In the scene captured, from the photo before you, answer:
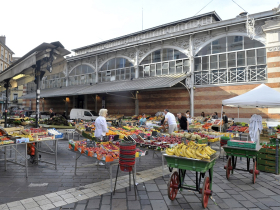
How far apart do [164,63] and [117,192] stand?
51.9 feet

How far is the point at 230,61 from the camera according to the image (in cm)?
1570

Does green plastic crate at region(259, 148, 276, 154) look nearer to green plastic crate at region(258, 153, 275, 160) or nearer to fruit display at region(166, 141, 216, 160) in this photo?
green plastic crate at region(258, 153, 275, 160)

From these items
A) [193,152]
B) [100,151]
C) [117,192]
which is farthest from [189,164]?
[100,151]

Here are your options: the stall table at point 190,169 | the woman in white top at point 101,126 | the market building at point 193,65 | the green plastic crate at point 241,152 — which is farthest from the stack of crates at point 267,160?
the market building at point 193,65

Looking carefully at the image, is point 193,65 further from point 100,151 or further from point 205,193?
point 205,193

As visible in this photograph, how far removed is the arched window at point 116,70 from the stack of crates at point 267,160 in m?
16.0

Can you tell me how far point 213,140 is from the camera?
7.65 metres

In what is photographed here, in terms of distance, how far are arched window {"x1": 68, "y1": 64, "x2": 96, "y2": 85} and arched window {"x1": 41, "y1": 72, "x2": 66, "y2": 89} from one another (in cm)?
176

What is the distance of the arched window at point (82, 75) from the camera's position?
80.9 ft

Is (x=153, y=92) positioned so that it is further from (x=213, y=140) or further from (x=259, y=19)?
(x=213, y=140)

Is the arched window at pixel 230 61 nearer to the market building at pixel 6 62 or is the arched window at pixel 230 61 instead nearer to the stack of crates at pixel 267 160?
the stack of crates at pixel 267 160

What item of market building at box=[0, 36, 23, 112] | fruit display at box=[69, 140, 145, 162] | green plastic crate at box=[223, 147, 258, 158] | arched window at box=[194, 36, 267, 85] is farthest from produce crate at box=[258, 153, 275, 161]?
market building at box=[0, 36, 23, 112]

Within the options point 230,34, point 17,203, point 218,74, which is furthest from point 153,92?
point 17,203

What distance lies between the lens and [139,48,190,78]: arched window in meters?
17.9
